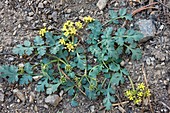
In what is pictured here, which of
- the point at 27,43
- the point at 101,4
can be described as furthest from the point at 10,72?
the point at 101,4

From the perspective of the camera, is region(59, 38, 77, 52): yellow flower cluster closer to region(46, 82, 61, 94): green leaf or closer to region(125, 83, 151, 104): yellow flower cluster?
region(46, 82, 61, 94): green leaf

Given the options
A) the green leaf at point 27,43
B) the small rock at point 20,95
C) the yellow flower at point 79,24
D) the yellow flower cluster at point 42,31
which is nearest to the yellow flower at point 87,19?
the yellow flower at point 79,24

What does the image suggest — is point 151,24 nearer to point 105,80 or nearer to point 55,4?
point 105,80

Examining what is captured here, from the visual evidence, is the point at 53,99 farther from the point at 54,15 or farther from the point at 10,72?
the point at 54,15

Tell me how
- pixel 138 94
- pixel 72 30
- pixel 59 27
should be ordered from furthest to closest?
1. pixel 59 27
2. pixel 72 30
3. pixel 138 94

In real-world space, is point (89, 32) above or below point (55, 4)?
below

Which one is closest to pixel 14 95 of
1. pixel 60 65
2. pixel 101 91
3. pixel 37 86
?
pixel 37 86

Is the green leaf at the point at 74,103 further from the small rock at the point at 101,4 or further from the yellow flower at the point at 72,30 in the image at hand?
the small rock at the point at 101,4
